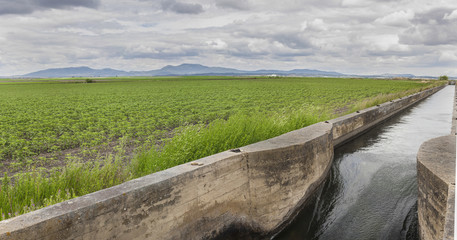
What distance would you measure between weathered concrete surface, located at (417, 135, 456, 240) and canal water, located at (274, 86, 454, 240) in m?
Result: 1.14

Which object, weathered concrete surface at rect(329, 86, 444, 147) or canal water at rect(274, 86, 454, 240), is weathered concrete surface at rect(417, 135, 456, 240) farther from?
weathered concrete surface at rect(329, 86, 444, 147)

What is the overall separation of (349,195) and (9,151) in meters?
9.45

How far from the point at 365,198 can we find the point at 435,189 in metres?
3.01

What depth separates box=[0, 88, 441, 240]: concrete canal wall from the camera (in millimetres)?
3094

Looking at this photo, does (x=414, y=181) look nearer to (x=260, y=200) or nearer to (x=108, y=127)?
(x=260, y=200)

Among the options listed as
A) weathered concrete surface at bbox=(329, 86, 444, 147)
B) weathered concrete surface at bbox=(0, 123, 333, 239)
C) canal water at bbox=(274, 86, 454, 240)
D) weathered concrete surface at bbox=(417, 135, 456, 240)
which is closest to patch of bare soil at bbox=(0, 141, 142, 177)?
weathered concrete surface at bbox=(0, 123, 333, 239)

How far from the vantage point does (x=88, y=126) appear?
13.3 metres

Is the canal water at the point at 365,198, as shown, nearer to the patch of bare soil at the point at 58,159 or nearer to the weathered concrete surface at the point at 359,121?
the weathered concrete surface at the point at 359,121

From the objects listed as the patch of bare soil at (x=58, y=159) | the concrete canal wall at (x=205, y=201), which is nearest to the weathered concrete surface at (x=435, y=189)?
the concrete canal wall at (x=205, y=201)

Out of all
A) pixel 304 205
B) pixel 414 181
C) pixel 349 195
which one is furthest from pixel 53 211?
pixel 414 181

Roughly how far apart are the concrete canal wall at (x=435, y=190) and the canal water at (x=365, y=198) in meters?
1.13

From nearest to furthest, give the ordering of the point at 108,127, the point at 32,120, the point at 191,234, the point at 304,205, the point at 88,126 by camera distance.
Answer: the point at 191,234, the point at 304,205, the point at 108,127, the point at 88,126, the point at 32,120

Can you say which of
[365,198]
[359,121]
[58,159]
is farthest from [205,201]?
[359,121]

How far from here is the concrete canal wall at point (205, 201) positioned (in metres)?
3.09
